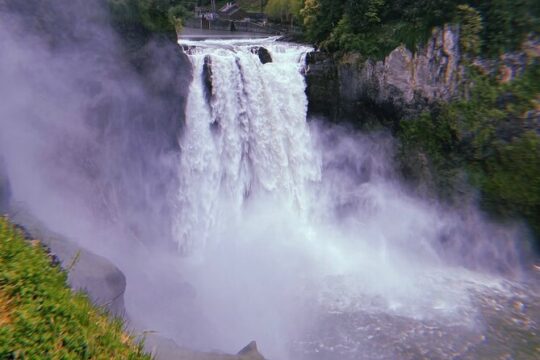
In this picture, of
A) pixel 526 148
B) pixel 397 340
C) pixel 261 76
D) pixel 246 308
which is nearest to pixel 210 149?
pixel 261 76

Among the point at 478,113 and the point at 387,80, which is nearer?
the point at 478,113

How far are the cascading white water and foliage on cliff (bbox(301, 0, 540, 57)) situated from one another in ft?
5.96

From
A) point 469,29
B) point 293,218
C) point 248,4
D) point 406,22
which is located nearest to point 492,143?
point 469,29

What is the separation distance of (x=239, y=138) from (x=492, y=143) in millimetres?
9503

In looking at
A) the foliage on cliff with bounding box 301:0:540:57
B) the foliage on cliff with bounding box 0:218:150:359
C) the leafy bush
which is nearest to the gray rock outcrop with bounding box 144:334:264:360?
the foliage on cliff with bounding box 0:218:150:359

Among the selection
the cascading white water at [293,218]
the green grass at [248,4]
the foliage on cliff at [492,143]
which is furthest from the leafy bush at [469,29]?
the green grass at [248,4]

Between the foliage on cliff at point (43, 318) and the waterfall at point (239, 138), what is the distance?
9.76 meters

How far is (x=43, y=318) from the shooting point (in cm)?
396

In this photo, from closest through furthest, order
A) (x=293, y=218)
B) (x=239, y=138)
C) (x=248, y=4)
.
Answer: (x=239, y=138), (x=293, y=218), (x=248, y=4)

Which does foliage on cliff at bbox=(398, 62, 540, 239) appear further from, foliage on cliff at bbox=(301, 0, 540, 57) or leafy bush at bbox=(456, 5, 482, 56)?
foliage on cliff at bbox=(301, 0, 540, 57)

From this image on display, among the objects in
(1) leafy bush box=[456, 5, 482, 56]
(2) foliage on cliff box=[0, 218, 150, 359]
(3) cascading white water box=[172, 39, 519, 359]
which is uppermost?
(1) leafy bush box=[456, 5, 482, 56]

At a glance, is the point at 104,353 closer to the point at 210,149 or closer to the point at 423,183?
the point at 210,149

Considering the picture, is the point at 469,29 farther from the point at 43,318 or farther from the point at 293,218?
the point at 43,318

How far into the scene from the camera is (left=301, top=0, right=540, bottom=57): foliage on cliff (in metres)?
14.7
